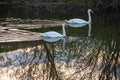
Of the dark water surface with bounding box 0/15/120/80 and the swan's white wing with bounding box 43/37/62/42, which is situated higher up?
the dark water surface with bounding box 0/15/120/80

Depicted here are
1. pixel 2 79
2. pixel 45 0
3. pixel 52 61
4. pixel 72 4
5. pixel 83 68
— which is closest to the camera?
pixel 2 79

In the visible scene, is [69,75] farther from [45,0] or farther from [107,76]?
[45,0]

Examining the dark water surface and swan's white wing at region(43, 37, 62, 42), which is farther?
swan's white wing at region(43, 37, 62, 42)

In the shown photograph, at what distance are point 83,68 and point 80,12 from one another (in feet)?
82.4

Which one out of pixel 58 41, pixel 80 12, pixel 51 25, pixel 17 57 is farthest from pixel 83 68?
pixel 80 12

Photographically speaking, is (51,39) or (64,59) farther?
(51,39)

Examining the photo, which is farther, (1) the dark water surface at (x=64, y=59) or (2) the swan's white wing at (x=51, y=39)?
(2) the swan's white wing at (x=51, y=39)

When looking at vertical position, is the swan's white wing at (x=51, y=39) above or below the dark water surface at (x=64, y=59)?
below

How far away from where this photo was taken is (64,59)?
17.2m

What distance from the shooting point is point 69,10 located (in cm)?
4200

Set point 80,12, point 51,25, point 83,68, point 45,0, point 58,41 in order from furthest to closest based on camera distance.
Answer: point 45,0, point 80,12, point 51,25, point 58,41, point 83,68

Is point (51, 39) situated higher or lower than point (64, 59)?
lower

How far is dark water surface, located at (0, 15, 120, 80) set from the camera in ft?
49.1

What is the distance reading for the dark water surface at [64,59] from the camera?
1497 cm
